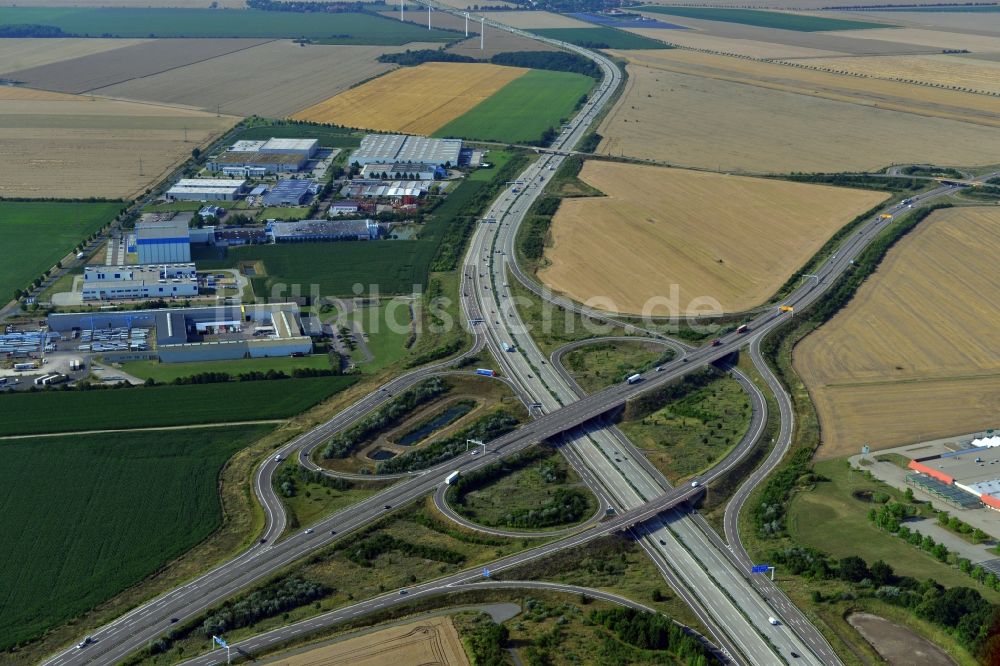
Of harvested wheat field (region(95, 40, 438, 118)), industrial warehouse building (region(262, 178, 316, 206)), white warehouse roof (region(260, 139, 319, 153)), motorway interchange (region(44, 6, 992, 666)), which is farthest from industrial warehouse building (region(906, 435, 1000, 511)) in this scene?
harvested wheat field (region(95, 40, 438, 118))

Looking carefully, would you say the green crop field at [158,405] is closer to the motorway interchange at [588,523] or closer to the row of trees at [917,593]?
the motorway interchange at [588,523]

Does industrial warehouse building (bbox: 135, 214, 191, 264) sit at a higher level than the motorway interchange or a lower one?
higher

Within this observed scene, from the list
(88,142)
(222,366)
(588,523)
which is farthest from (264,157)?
(588,523)

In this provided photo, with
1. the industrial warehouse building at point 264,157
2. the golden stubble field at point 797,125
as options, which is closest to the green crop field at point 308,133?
the industrial warehouse building at point 264,157

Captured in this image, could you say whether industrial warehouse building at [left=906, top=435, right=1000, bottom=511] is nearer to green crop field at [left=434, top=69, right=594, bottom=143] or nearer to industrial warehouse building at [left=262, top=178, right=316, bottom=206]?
industrial warehouse building at [left=262, top=178, right=316, bottom=206]

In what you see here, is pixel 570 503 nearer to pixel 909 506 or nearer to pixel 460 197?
pixel 909 506

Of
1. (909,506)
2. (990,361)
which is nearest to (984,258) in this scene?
(990,361)
